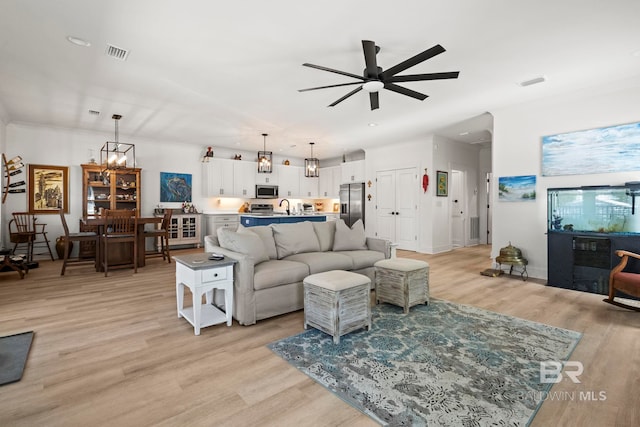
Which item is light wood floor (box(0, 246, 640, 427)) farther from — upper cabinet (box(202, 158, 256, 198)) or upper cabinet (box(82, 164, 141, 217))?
upper cabinet (box(202, 158, 256, 198))

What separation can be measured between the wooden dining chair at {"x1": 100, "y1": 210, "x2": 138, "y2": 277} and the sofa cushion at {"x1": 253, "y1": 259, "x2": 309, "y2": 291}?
3.05m

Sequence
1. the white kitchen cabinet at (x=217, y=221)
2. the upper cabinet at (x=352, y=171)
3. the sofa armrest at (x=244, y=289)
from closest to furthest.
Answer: the sofa armrest at (x=244, y=289) → the white kitchen cabinet at (x=217, y=221) → the upper cabinet at (x=352, y=171)

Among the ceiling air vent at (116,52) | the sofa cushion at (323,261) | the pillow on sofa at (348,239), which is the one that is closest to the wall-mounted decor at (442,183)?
the pillow on sofa at (348,239)

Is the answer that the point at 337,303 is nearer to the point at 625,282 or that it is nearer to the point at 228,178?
the point at 625,282

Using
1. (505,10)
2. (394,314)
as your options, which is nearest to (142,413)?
(394,314)

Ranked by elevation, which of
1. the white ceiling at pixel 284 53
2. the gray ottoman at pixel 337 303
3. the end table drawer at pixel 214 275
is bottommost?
the gray ottoman at pixel 337 303

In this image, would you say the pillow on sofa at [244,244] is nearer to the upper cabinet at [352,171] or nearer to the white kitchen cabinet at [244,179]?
the white kitchen cabinet at [244,179]

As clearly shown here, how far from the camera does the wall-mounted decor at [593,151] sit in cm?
389

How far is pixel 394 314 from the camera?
10.2 feet

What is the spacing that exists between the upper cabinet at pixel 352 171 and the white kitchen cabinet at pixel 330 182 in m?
0.21

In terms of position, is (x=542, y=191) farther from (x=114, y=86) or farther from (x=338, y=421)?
(x=114, y=86)

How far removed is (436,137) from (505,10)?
15.2ft

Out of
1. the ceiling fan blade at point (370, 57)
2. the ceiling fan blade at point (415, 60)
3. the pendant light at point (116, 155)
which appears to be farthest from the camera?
the pendant light at point (116, 155)

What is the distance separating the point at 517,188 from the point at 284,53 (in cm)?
414
